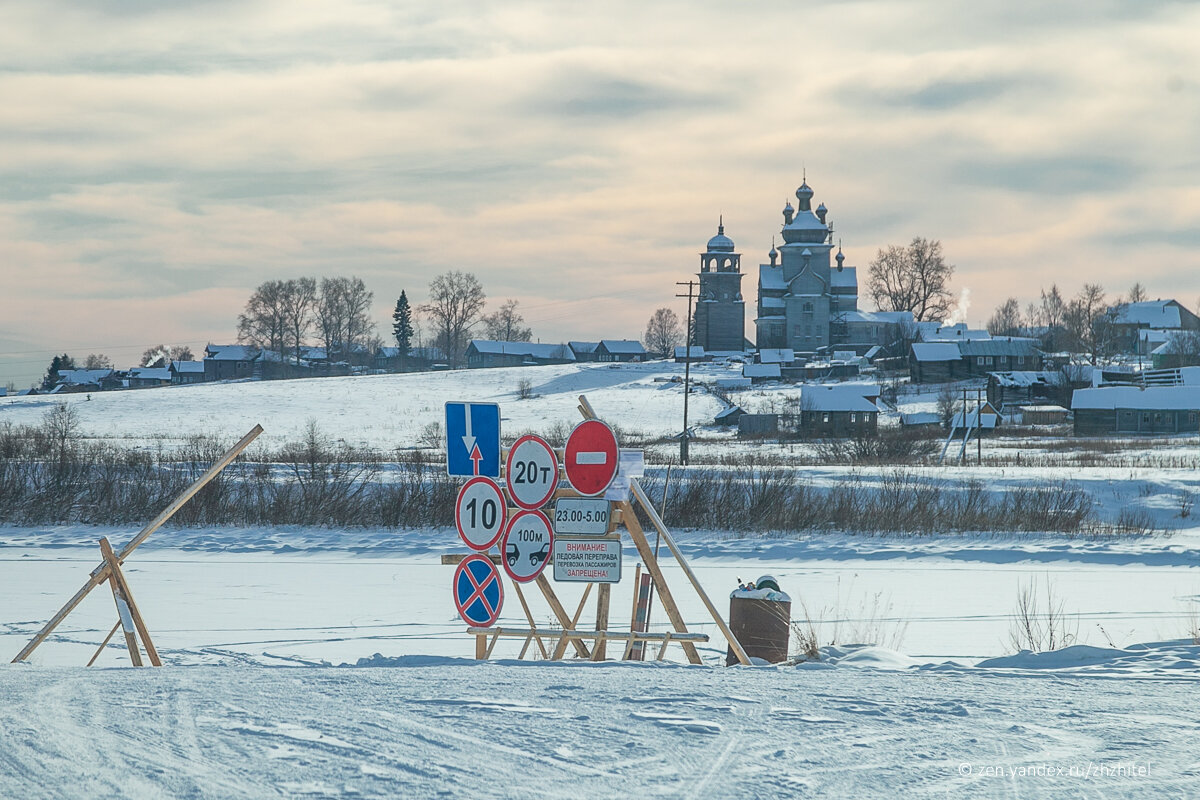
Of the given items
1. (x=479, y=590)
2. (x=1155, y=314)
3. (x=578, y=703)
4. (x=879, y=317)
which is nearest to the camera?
(x=578, y=703)

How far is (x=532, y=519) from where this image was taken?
9.56 m

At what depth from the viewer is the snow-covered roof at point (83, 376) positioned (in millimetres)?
127188

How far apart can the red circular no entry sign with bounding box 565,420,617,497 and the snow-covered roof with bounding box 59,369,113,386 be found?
128529 mm

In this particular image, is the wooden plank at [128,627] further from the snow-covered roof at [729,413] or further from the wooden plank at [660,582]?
the snow-covered roof at [729,413]

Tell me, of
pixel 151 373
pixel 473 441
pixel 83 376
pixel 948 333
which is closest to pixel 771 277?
pixel 948 333

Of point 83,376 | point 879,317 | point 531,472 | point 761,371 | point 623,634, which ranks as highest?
point 879,317

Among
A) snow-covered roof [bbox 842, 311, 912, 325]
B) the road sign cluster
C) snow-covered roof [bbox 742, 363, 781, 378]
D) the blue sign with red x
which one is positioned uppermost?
snow-covered roof [bbox 842, 311, 912, 325]

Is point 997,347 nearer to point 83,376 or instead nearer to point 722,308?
point 722,308

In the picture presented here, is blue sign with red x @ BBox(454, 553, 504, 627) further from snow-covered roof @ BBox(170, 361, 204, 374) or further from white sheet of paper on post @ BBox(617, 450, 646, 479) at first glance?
snow-covered roof @ BBox(170, 361, 204, 374)

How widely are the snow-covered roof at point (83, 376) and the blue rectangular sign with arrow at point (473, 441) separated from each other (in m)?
128

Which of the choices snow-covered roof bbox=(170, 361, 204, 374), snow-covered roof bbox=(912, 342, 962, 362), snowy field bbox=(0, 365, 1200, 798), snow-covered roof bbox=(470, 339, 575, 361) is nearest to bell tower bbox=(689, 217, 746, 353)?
snow-covered roof bbox=(470, 339, 575, 361)

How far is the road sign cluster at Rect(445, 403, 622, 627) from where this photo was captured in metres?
9.43

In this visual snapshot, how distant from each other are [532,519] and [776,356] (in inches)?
4048

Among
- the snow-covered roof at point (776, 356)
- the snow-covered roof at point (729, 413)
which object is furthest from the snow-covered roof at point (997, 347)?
the snow-covered roof at point (729, 413)
